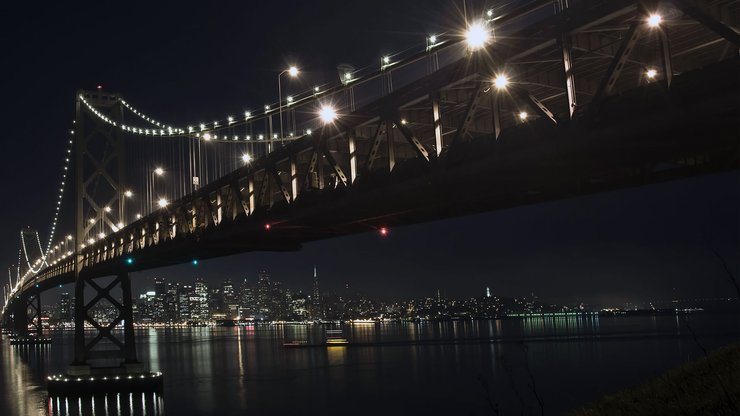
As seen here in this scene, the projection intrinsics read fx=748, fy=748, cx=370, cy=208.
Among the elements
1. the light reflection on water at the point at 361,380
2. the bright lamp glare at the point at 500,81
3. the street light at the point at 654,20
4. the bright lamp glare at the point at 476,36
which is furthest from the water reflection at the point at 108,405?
the street light at the point at 654,20

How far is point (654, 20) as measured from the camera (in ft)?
38.7

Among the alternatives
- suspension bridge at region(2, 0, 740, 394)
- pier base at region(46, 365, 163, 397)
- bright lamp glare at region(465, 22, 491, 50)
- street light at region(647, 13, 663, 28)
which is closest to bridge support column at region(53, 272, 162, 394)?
pier base at region(46, 365, 163, 397)

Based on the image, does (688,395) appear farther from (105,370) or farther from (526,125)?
(105,370)

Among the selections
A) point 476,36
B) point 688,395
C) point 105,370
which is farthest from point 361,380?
point 688,395

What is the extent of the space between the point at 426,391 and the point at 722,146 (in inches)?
1902

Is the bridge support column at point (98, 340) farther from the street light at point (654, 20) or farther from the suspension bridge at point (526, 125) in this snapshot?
the street light at point (654, 20)

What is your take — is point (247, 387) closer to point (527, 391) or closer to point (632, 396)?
point (527, 391)

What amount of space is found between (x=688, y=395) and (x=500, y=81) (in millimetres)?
7283

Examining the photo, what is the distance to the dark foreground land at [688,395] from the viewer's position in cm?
902

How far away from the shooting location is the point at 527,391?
56938mm

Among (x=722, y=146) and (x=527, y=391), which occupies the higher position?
(x=722, y=146)

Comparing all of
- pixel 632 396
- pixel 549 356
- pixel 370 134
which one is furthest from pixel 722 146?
pixel 549 356

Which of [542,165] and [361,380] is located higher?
[542,165]

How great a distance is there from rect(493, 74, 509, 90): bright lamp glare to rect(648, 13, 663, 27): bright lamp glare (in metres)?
3.77
